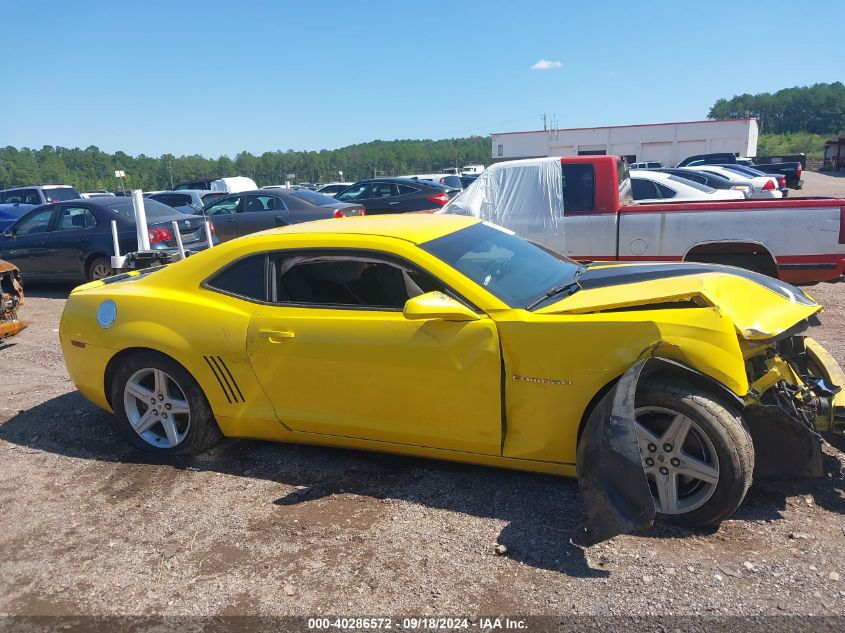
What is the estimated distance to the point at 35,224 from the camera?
10867mm

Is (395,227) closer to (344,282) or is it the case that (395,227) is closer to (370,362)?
(344,282)

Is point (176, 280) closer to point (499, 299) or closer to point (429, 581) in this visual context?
point (499, 299)

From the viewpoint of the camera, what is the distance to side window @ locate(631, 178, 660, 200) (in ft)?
34.7

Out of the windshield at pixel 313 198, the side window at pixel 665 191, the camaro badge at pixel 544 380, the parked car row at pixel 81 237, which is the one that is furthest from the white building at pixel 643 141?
the camaro badge at pixel 544 380

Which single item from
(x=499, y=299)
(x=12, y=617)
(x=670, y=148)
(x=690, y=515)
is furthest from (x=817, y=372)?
(x=670, y=148)

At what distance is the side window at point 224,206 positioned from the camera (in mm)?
13336

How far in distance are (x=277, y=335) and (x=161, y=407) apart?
1116mm

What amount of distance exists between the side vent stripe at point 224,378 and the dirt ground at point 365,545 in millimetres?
500

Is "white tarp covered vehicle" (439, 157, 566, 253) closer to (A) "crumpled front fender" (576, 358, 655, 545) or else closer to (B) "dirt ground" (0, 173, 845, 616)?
(B) "dirt ground" (0, 173, 845, 616)

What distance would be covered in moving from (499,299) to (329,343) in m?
1.00

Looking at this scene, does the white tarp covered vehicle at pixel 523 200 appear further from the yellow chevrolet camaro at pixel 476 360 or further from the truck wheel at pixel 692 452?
the truck wheel at pixel 692 452

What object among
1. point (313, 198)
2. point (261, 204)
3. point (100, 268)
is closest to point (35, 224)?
point (100, 268)

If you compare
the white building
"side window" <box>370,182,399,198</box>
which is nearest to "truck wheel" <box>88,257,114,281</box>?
"side window" <box>370,182,399,198</box>

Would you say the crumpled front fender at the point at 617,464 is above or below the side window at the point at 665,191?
below
